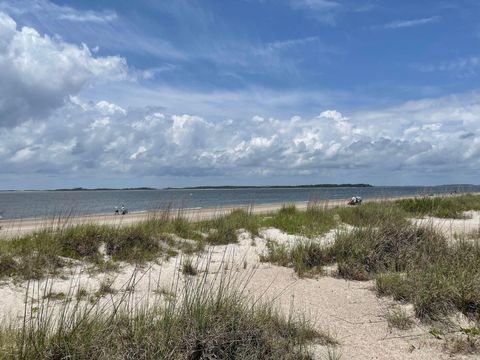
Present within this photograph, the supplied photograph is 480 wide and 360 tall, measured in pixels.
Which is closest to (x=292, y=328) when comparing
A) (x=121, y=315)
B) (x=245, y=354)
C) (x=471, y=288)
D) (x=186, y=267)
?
(x=245, y=354)

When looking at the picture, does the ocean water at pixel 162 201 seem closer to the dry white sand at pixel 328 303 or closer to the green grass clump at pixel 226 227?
the green grass clump at pixel 226 227

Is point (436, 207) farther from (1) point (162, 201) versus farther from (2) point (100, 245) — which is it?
(2) point (100, 245)

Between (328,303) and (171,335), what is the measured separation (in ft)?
9.74

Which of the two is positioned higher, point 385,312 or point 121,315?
point 121,315

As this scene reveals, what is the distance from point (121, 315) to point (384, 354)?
2.77 meters

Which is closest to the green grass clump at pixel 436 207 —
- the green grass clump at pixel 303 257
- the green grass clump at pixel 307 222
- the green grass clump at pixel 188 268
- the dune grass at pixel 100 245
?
the green grass clump at pixel 307 222

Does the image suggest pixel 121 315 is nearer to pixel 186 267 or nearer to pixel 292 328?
pixel 292 328

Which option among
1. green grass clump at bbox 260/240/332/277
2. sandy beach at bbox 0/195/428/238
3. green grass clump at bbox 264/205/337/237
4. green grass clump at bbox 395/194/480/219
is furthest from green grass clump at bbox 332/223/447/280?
green grass clump at bbox 395/194/480/219

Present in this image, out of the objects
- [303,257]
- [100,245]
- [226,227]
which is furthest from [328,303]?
[226,227]

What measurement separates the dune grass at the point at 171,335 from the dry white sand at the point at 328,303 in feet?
1.06

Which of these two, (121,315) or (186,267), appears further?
(186,267)

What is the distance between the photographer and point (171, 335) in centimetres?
404

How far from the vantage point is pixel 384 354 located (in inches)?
184

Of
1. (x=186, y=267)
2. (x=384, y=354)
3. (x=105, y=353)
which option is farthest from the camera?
(x=186, y=267)
